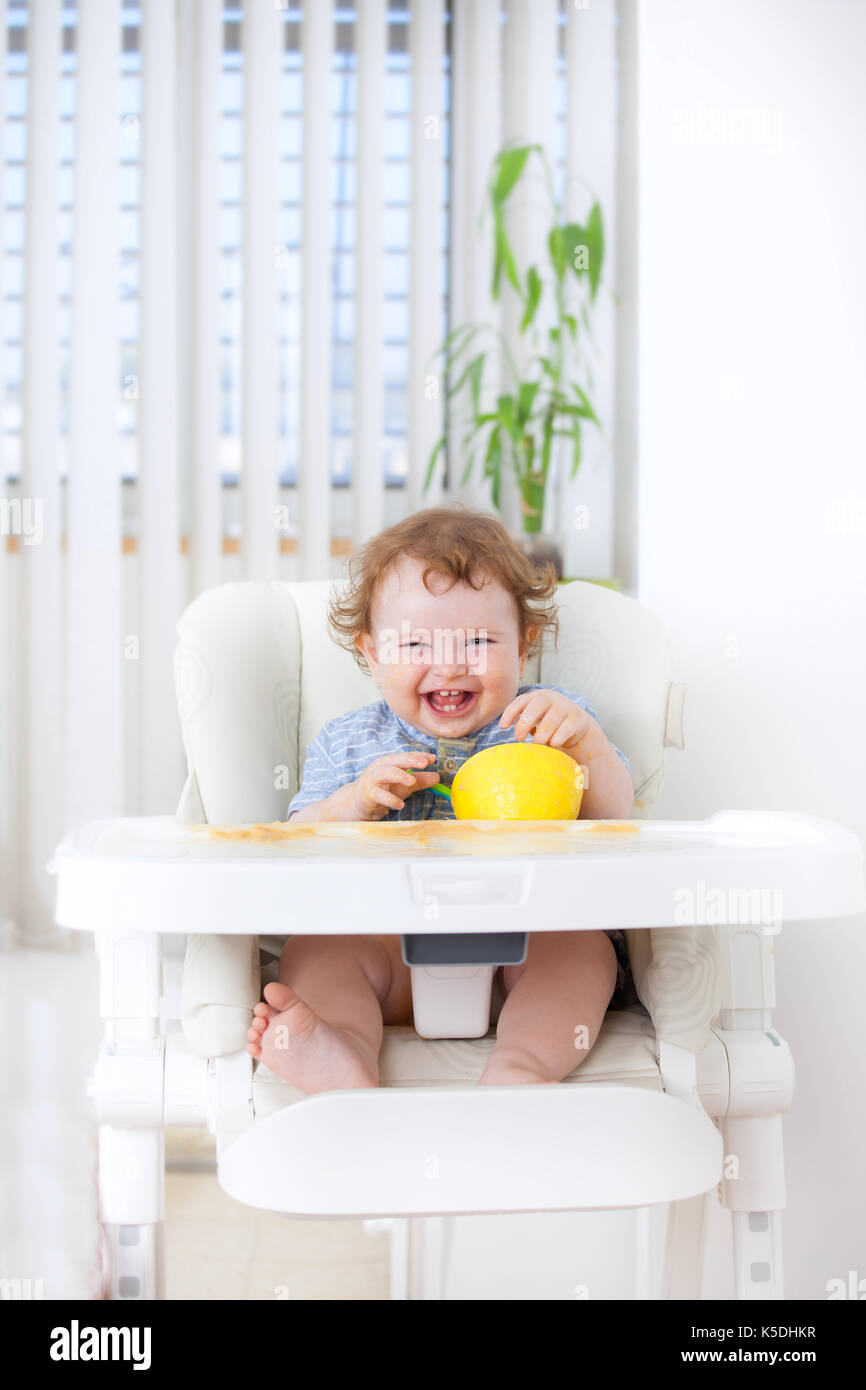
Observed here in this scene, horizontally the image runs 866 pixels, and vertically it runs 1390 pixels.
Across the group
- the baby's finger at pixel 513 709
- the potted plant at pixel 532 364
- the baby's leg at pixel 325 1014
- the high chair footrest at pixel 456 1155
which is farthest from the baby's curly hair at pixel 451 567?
the potted plant at pixel 532 364

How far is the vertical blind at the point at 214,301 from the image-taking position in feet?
8.05

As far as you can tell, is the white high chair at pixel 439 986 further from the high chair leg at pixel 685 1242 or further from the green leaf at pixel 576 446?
the green leaf at pixel 576 446

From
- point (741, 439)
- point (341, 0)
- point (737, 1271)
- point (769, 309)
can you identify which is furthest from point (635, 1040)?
point (341, 0)

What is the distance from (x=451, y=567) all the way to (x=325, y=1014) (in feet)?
1.31

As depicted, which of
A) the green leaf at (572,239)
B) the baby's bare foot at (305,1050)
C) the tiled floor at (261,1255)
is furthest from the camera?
the green leaf at (572,239)

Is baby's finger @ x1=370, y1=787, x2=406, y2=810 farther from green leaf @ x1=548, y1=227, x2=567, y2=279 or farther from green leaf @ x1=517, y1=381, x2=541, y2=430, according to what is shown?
green leaf @ x1=548, y1=227, x2=567, y2=279

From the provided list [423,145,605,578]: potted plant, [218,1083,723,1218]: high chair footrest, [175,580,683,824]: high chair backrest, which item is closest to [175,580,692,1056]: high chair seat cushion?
[175,580,683,824]: high chair backrest

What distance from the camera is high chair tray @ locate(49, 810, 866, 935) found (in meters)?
0.67

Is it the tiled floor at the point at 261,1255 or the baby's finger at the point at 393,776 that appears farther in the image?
the tiled floor at the point at 261,1255

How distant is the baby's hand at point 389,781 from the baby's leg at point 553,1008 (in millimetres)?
157

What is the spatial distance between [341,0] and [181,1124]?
2471mm

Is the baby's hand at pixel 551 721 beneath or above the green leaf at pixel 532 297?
beneath

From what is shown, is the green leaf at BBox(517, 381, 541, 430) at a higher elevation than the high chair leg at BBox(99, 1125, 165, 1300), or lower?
higher

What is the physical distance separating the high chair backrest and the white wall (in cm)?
12
